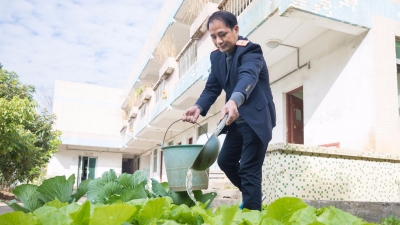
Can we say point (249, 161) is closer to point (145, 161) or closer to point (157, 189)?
point (157, 189)

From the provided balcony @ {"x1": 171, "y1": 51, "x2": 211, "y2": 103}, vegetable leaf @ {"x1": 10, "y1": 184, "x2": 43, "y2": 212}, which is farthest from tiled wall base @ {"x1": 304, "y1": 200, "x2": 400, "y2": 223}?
balcony @ {"x1": 171, "y1": 51, "x2": 211, "y2": 103}

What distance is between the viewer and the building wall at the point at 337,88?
6551 millimetres

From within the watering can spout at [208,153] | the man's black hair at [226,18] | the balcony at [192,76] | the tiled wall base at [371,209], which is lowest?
the tiled wall base at [371,209]

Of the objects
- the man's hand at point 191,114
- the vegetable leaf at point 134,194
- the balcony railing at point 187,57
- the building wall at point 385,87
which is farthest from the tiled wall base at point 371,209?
the balcony railing at point 187,57

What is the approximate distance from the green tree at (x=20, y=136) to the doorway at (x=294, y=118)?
792cm

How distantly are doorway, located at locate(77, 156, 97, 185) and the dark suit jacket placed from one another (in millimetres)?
30249

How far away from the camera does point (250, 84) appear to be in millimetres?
2439

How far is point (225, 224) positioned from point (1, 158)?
15353mm

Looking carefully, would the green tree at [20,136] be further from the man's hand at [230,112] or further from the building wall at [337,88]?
the man's hand at [230,112]

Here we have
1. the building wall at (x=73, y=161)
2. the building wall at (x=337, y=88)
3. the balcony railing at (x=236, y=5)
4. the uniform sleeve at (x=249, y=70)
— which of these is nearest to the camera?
the uniform sleeve at (x=249, y=70)

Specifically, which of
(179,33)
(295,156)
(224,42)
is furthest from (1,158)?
(224,42)

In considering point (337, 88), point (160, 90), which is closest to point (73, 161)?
point (160, 90)

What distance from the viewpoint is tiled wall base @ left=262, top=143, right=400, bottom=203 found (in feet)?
16.8

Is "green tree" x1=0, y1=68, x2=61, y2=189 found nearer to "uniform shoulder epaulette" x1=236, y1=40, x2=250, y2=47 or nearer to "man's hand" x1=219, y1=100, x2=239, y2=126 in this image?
"uniform shoulder epaulette" x1=236, y1=40, x2=250, y2=47
